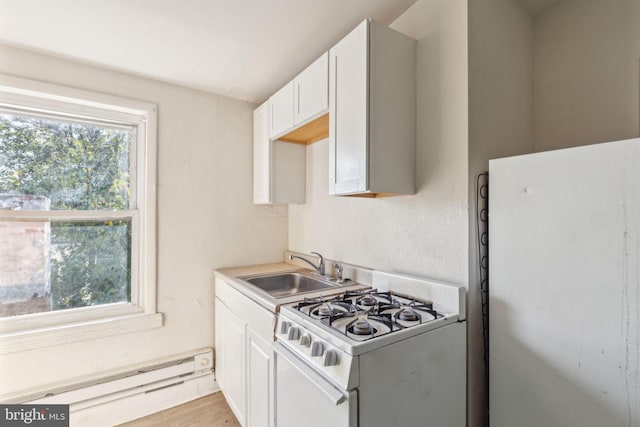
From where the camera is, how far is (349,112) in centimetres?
143

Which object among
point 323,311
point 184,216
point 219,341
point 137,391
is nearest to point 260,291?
point 323,311

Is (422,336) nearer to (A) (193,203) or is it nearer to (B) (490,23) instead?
(B) (490,23)

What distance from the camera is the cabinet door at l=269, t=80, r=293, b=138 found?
1930mm

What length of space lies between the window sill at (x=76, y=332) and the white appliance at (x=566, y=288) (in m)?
2.15

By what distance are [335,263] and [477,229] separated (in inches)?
39.3

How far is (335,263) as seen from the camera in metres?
2.06

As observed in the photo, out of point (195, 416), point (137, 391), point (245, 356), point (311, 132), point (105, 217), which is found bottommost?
point (195, 416)

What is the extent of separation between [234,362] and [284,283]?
630 mm

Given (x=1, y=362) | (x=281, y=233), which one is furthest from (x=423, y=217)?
(x=1, y=362)

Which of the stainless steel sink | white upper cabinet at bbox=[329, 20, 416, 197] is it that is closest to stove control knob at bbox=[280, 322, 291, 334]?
white upper cabinet at bbox=[329, 20, 416, 197]

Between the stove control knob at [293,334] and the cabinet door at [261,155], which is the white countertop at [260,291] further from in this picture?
the cabinet door at [261,155]

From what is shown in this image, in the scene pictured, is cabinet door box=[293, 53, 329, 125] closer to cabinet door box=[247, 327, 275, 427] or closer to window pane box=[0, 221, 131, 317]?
cabinet door box=[247, 327, 275, 427]

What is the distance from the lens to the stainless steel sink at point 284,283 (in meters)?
2.15

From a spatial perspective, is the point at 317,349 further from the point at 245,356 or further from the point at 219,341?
the point at 219,341
